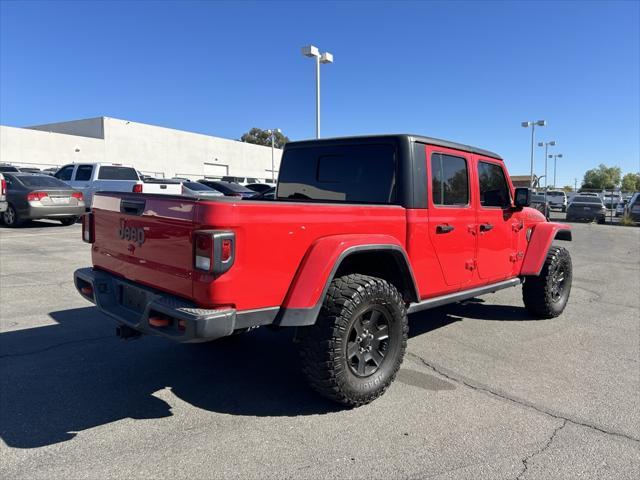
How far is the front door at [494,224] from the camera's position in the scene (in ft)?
15.2

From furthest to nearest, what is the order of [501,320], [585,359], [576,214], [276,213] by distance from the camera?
[576,214], [501,320], [585,359], [276,213]

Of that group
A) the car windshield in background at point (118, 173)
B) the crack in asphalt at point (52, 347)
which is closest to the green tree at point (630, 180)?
the car windshield in background at point (118, 173)

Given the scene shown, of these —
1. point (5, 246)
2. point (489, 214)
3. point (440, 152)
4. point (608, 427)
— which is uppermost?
point (440, 152)

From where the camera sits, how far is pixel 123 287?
11.1ft

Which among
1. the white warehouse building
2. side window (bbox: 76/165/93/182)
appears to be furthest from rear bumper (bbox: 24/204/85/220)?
the white warehouse building

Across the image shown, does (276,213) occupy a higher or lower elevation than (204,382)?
higher

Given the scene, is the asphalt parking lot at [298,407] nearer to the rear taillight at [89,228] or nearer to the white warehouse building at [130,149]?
the rear taillight at [89,228]

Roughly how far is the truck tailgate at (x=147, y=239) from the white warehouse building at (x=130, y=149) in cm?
3759

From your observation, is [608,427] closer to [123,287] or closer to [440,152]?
[440,152]

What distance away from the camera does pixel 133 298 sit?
10.8ft

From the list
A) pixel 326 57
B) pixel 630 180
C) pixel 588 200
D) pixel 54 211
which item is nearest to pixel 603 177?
pixel 630 180

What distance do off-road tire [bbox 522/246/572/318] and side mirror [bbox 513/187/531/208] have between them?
41.6 inches

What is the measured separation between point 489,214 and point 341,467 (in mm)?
3032

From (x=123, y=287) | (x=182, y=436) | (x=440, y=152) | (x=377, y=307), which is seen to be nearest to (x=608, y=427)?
(x=377, y=307)
